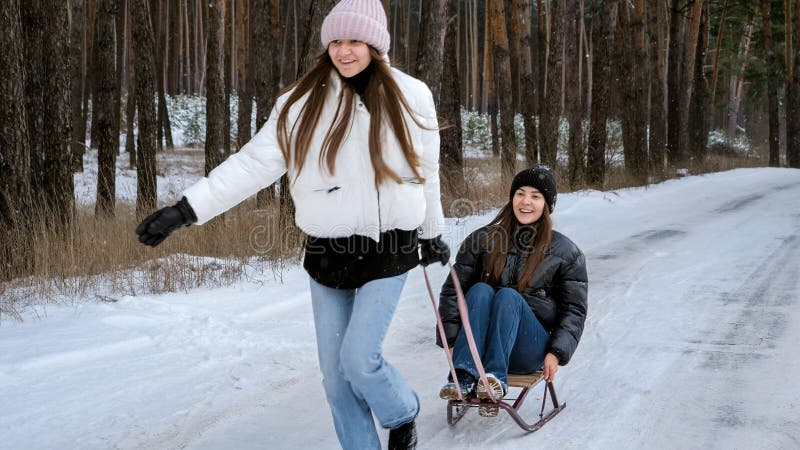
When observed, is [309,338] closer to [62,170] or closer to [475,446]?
[475,446]

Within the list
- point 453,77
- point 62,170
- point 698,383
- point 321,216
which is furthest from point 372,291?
point 453,77

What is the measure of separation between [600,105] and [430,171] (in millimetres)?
14159

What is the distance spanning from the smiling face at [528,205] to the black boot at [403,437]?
1.54 meters

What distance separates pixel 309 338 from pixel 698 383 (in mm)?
2694

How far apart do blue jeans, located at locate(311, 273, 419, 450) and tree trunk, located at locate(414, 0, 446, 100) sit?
31.6 ft

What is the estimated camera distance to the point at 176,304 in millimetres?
6496

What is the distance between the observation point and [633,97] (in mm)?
19703

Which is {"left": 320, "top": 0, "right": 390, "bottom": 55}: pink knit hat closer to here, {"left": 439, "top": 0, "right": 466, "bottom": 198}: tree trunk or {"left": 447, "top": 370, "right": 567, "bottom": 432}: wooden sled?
{"left": 447, "top": 370, "right": 567, "bottom": 432}: wooden sled

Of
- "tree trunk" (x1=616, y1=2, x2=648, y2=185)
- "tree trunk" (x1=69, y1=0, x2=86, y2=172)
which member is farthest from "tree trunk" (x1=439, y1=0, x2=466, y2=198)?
"tree trunk" (x1=69, y1=0, x2=86, y2=172)

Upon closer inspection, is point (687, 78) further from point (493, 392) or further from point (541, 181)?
point (493, 392)

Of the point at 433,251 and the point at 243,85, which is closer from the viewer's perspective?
the point at 433,251

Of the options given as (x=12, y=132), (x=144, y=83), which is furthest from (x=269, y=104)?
(x=12, y=132)

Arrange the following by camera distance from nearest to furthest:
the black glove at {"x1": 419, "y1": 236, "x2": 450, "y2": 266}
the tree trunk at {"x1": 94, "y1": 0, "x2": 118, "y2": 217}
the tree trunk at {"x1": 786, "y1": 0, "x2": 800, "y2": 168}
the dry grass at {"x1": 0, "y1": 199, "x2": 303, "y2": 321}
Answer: the black glove at {"x1": 419, "y1": 236, "x2": 450, "y2": 266}, the dry grass at {"x1": 0, "y1": 199, "x2": 303, "y2": 321}, the tree trunk at {"x1": 94, "y1": 0, "x2": 118, "y2": 217}, the tree trunk at {"x1": 786, "y1": 0, "x2": 800, "y2": 168}

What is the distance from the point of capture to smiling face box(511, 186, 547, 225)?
4367 mm
